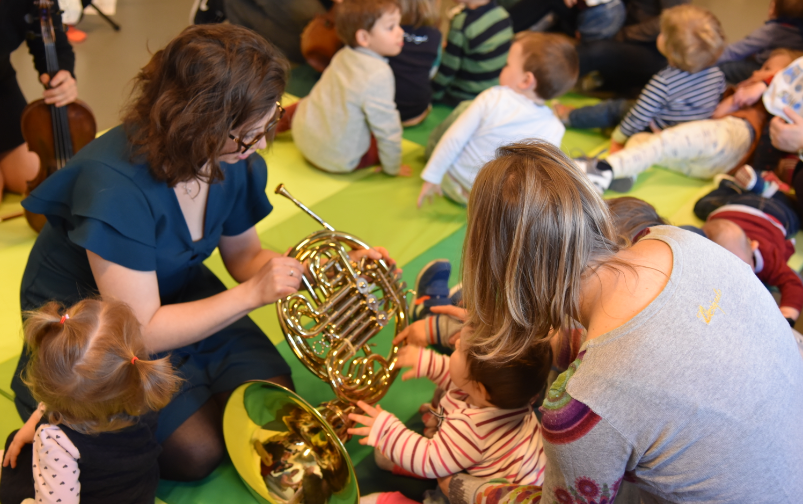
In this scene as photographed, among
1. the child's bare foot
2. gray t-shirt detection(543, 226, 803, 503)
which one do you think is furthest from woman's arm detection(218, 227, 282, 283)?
the child's bare foot

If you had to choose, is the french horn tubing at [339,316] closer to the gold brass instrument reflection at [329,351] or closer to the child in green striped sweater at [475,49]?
the gold brass instrument reflection at [329,351]

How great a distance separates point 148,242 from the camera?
1.26 meters

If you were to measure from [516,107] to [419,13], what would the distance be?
0.78m

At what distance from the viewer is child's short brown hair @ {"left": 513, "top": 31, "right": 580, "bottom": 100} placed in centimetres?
222

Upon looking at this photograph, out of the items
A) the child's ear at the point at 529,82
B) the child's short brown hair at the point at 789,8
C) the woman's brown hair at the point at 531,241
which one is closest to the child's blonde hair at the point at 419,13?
the child's ear at the point at 529,82

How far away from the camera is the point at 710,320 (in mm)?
918

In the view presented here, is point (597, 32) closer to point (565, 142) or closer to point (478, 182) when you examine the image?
point (565, 142)

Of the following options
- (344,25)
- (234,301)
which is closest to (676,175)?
(344,25)

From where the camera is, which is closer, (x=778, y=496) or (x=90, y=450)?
(x=778, y=496)

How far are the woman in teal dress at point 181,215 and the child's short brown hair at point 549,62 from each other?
1.16 metres

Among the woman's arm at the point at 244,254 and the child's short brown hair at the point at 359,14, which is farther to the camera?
the child's short brown hair at the point at 359,14

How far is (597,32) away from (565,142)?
882 millimetres

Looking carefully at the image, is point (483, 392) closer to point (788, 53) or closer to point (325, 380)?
point (325, 380)

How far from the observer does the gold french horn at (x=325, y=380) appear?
1.29 m
